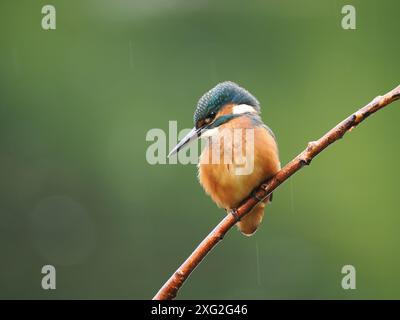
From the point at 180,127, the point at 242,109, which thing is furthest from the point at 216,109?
the point at 180,127

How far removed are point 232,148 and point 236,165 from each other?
0.06 m

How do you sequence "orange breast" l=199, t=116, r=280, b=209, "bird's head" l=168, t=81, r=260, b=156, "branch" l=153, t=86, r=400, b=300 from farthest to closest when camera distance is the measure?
"bird's head" l=168, t=81, r=260, b=156 < "orange breast" l=199, t=116, r=280, b=209 < "branch" l=153, t=86, r=400, b=300

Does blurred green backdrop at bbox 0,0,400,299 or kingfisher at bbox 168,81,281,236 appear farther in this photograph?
blurred green backdrop at bbox 0,0,400,299

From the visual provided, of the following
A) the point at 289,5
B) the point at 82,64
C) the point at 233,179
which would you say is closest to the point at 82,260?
the point at 82,64

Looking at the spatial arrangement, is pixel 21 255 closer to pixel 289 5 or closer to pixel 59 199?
pixel 59 199

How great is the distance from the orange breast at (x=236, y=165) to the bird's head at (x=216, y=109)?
4 centimetres

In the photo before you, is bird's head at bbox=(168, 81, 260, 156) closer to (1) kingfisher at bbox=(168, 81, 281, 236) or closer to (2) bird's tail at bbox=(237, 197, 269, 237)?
(1) kingfisher at bbox=(168, 81, 281, 236)

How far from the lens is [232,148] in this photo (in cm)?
230

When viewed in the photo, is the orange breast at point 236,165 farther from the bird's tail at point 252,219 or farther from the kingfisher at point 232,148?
the bird's tail at point 252,219

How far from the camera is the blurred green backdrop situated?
4.83m

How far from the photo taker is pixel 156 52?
518 centimetres

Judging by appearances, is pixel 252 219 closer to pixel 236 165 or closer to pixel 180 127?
pixel 236 165

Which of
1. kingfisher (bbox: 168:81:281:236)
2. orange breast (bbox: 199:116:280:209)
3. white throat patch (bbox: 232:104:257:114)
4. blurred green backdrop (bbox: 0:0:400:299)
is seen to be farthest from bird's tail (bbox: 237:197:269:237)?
blurred green backdrop (bbox: 0:0:400:299)

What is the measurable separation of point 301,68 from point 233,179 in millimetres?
3228
